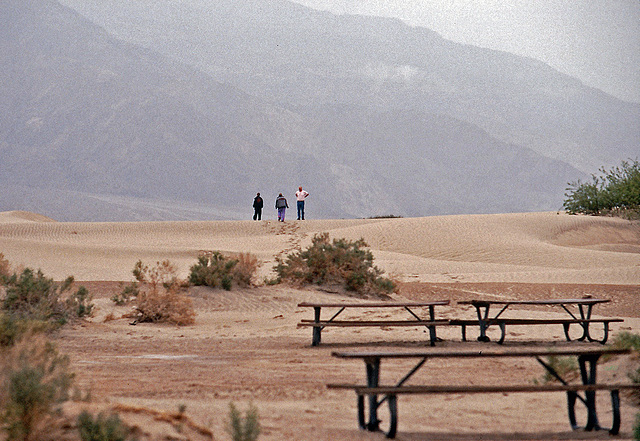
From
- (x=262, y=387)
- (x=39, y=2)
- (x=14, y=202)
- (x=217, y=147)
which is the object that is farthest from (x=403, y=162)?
(x=262, y=387)

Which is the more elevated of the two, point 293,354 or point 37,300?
point 37,300

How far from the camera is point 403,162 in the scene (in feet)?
391

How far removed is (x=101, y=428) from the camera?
11.8ft

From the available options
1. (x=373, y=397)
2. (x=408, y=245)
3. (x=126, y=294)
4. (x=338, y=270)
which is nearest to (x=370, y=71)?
(x=408, y=245)

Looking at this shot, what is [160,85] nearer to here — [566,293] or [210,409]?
[566,293]

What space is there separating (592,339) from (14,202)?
92.5 meters

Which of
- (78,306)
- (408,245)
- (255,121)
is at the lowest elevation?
(78,306)

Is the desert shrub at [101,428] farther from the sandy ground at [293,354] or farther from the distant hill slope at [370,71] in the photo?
the distant hill slope at [370,71]

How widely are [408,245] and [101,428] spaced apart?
86.3 feet

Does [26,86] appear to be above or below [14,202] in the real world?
above

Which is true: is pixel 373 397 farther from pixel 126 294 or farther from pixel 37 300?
pixel 126 294

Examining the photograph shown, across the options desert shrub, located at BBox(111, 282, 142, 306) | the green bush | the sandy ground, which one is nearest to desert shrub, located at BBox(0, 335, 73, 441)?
the sandy ground

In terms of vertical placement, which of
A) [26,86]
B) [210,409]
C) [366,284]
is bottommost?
[210,409]

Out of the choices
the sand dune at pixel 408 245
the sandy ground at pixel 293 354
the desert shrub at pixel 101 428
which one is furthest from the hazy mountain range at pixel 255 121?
the desert shrub at pixel 101 428
